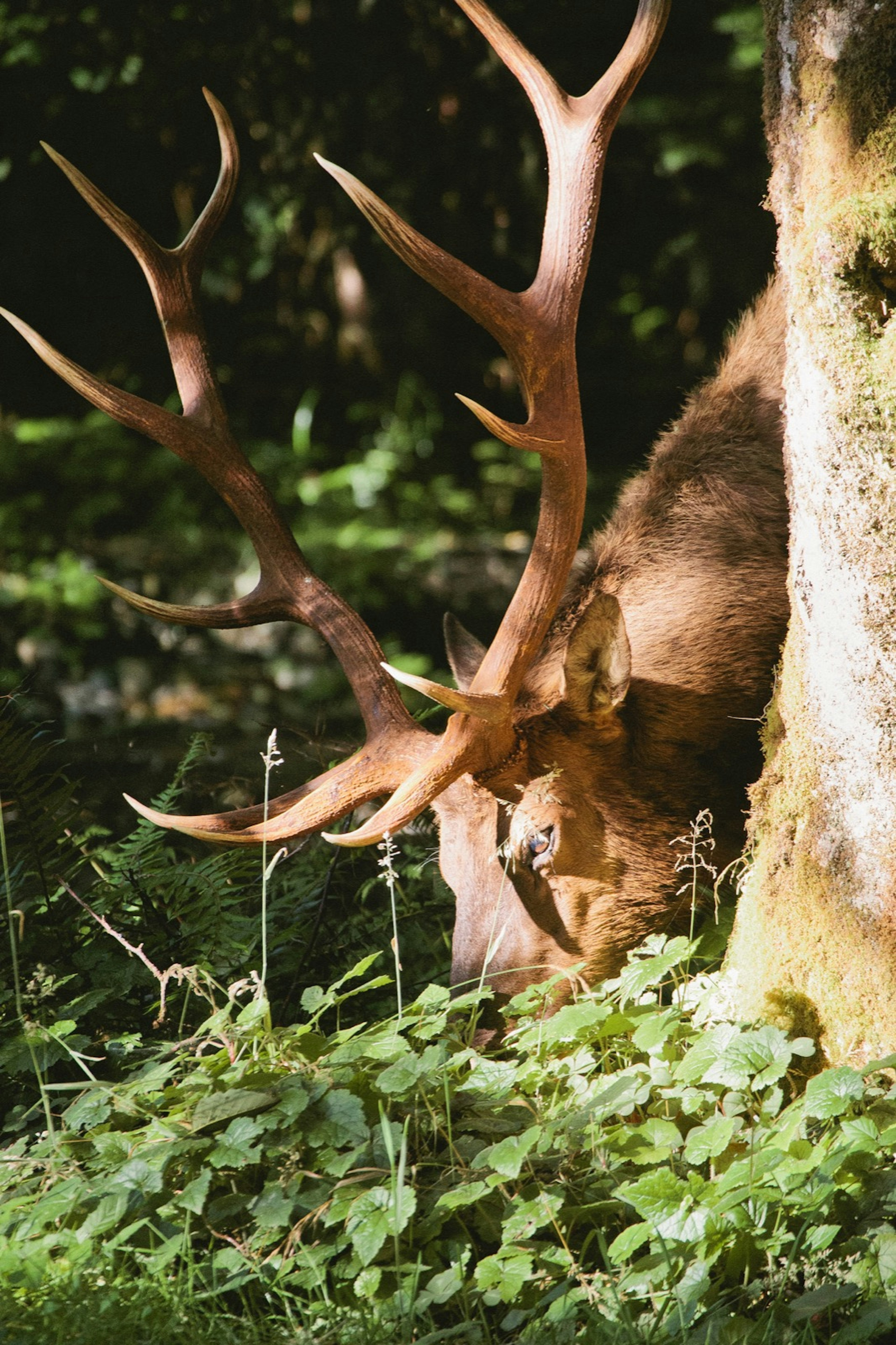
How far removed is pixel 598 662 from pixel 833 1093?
4.85 ft

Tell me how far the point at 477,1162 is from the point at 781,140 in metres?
2.22

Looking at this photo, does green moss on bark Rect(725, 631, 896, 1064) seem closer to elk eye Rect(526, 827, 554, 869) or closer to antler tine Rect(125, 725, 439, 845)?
elk eye Rect(526, 827, 554, 869)

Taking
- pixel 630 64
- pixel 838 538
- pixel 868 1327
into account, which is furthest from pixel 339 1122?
pixel 630 64

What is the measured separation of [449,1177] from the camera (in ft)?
7.55

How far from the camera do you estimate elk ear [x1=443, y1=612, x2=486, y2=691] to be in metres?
4.01

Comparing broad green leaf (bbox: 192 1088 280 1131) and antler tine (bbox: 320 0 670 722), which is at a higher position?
antler tine (bbox: 320 0 670 722)

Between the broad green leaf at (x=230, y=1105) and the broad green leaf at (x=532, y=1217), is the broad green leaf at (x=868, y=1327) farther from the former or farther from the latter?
the broad green leaf at (x=230, y=1105)

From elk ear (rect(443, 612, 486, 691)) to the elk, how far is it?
33cm

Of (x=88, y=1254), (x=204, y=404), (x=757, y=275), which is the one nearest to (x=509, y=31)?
(x=204, y=404)

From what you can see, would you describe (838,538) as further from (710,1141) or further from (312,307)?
(312,307)

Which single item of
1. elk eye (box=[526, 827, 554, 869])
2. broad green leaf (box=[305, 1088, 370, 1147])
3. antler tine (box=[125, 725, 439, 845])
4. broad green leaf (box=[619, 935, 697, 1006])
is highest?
antler tine (box=[125, 725, 439, 845])

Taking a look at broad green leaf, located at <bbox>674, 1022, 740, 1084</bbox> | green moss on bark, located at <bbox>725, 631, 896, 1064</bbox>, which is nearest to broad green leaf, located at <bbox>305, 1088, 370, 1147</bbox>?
broad green leaf, located at <bbox>674, 1022, 740, 1084</bbox>

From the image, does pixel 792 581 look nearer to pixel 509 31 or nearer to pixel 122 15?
pixel 509 31

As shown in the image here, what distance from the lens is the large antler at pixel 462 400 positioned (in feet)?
Answer: 10.4
